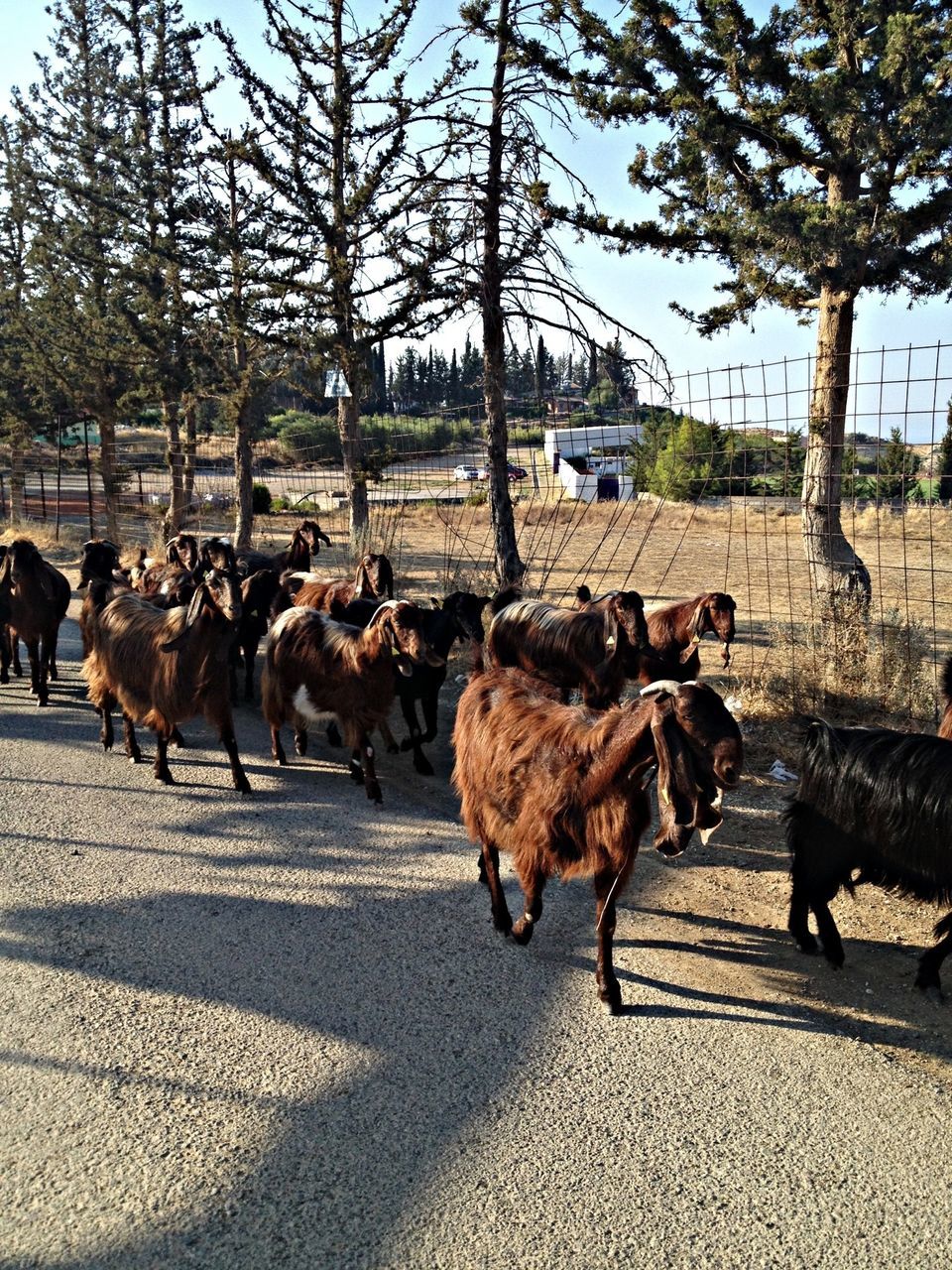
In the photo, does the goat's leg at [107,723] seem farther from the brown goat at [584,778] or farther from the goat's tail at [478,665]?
the brown goat at [584,778]

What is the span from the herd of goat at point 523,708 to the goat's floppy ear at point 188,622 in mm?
20

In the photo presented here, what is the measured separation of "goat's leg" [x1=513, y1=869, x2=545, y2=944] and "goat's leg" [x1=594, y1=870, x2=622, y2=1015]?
0.38m

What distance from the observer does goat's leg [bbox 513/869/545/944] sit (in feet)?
15.4

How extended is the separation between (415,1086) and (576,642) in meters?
4.56

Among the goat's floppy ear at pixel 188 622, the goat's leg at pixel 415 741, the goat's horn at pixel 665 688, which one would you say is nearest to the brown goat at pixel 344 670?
the goat's leg at pixel 415 741

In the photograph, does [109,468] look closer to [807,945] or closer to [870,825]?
[807,945]

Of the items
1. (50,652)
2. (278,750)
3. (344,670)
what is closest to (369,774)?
(344,670)

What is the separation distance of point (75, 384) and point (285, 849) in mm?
20375

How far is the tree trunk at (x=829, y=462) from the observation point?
907 centimetres

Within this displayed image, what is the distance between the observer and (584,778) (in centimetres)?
434

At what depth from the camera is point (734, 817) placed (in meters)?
6.66

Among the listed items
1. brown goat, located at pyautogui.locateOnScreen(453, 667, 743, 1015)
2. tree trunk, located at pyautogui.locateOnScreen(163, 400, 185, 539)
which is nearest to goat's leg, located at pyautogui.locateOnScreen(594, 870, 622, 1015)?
brown goat, located at pyautogui.locateOnScreen(453, 667, 743, 1015)

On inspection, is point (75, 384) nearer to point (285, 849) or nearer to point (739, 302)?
point (739, 302)

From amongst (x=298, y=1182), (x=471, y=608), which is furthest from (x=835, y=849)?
(x=471, y=608)
